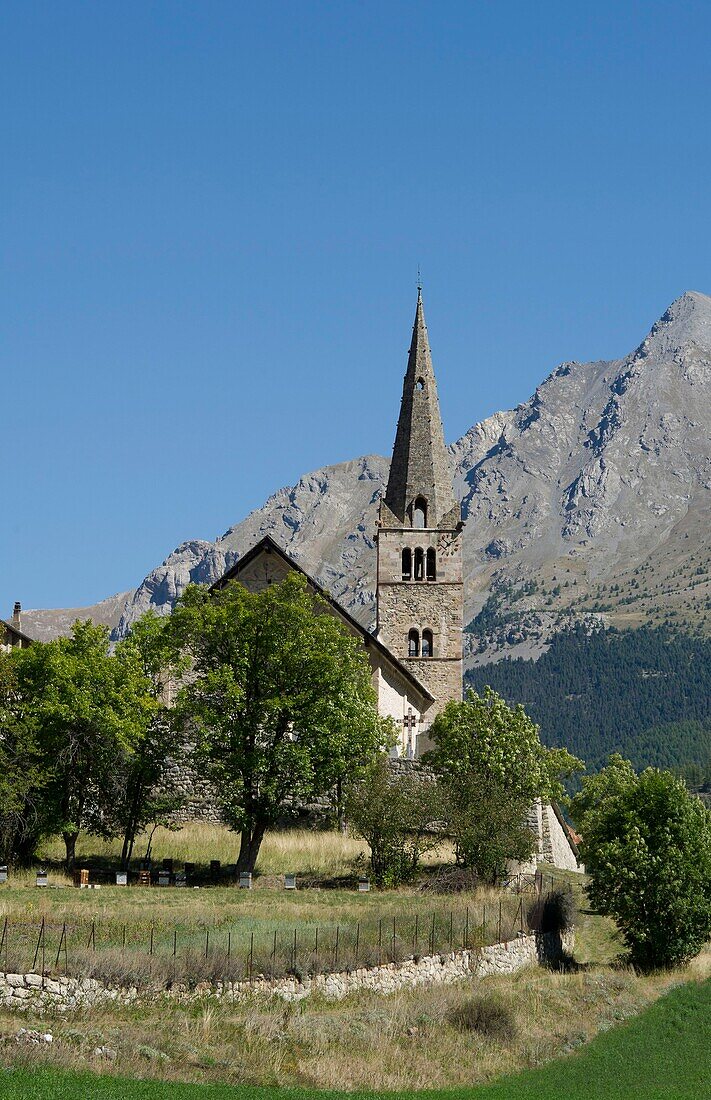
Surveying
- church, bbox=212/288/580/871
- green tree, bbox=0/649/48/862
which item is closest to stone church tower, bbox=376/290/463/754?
church, bbox=212/288/580/871

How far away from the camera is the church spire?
8750 cm

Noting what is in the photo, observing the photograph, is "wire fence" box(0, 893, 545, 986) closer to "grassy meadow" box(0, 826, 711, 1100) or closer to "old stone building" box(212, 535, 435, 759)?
"grassy meadow" box(0, 826, 711, 1100)

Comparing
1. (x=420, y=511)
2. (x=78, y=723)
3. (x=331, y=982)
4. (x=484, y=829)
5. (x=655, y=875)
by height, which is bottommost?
(x=331, y=982)

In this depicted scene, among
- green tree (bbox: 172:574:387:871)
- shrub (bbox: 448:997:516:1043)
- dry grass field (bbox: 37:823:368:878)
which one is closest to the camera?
shrub (bbox: 448:997:516:1043)

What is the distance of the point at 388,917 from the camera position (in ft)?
140

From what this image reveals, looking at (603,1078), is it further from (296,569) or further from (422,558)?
(422,558)

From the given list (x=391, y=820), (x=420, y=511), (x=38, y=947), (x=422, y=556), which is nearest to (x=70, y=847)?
(x=391, y=820)

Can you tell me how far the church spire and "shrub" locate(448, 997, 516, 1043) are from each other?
49.4m

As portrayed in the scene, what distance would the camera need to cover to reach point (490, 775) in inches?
2280

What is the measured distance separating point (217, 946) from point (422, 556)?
171 feet

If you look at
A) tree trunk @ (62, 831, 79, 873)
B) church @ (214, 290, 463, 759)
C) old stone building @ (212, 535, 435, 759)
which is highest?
church @ (214, 290, 463, 759)

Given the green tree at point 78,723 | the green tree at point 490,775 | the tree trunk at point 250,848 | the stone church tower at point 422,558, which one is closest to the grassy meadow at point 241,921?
the tree trunk at point 250,848

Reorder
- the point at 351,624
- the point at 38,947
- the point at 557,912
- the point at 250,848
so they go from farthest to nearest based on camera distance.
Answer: the point at 351,624 → the point at 250,848 → the point at 557,912 → the point at 38,947

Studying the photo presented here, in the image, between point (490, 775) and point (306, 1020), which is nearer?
point (306, 1020)
